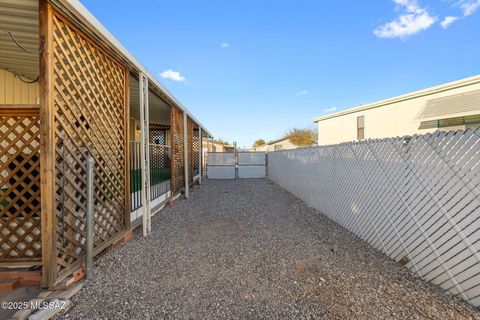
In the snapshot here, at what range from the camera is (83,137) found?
2.77 m

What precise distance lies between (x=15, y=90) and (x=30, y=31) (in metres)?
2.52

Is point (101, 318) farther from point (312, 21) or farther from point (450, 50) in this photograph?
point (450, 50)

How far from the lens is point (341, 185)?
15.1 feet

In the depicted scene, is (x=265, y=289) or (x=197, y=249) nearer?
(x=265, y=289)

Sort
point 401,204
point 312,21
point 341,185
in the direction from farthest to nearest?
point 312,21 → point 341,185 → point 401,204

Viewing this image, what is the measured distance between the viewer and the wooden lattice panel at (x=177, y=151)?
22.3ft

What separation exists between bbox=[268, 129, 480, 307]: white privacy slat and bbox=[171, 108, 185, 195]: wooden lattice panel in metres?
4.72

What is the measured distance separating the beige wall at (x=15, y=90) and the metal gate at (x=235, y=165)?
9.32 metres

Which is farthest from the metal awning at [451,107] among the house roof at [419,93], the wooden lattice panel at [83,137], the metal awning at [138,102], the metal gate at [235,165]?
the wooden lattice panel at [83,137]

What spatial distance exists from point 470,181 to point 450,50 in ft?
36.0

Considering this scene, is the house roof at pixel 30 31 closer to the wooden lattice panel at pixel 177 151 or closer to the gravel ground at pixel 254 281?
the gravel ground at pixel 254 281

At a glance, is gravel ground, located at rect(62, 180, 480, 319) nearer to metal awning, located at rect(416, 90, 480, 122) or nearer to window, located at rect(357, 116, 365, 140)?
metal awning, located at rect(416, 90, 480, 122)

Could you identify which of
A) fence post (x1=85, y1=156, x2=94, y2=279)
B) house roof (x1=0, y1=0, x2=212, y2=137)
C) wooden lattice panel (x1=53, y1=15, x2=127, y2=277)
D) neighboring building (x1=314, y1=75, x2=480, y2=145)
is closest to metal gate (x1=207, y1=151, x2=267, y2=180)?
neighboring building (x1=314, y1=75, x2=480, y2=145)

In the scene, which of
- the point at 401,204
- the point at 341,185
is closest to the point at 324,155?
the point at 341,185
